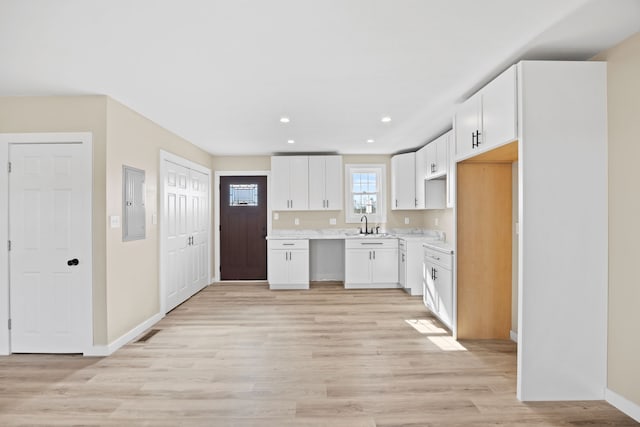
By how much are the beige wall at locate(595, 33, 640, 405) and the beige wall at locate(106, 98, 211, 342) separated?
421 cm

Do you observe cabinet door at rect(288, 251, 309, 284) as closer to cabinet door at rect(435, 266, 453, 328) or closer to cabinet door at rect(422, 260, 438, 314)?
cabinet door at rect(422, 260, 438, 314)

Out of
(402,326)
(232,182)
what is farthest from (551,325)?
(232,182)

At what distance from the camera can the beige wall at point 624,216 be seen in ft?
7.29

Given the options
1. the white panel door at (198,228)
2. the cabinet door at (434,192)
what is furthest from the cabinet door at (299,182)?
the cabinet door at (434,192)

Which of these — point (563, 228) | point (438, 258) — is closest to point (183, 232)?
point (438, 258)

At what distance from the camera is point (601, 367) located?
2.43 meters

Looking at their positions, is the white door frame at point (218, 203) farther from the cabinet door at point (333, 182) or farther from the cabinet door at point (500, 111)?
the cabinet door at point (500, 111)

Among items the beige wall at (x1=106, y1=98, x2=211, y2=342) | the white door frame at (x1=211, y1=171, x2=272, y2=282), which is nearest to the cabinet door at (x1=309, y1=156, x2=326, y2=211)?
the white door frame at (x1=211, y1=171, x2=272, y2=282)

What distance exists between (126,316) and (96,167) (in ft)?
5.17

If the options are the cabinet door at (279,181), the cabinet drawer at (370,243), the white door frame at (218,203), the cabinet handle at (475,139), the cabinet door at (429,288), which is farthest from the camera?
the white door frame at (218,203)

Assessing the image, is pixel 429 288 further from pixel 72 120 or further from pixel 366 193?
pixel 72 120

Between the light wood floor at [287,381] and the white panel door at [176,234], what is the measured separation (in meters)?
0.71

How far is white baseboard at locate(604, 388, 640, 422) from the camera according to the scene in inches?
87.3

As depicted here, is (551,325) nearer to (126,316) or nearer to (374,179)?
(126,316)
